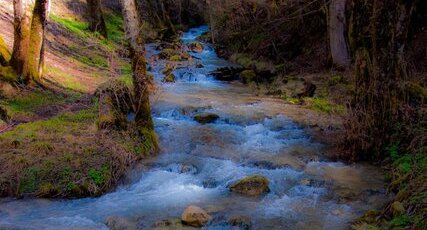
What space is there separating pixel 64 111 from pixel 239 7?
51.0 feet

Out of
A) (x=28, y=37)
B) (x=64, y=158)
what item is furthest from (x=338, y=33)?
(x=64, y=158)

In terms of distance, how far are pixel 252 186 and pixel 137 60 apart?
3.40 meters

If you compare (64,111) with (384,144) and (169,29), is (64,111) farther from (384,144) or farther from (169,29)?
(169,29)

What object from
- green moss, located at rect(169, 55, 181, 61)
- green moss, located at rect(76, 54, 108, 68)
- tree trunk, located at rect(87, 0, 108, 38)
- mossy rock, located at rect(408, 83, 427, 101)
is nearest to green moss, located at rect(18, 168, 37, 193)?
mossy rock, located at rect(408, 83, 427, 101)

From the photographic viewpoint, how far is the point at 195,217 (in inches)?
271

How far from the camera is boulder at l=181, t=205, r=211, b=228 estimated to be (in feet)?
22.4

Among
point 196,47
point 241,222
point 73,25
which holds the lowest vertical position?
point 241,222

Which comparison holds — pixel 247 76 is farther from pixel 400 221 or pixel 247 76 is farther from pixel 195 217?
pixel 400 221

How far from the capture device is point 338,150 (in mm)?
9734

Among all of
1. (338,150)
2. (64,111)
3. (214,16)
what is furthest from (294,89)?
(214,16)

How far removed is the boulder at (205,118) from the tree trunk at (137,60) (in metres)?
2.73

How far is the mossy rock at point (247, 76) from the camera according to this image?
61.5 ft

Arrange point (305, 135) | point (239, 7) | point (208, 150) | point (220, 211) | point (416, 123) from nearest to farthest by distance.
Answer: point (220, 211)
point (416, 123)
point (208, 150)
point (305, 135)
point (239, 7)

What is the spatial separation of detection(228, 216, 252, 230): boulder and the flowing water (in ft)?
0.27
